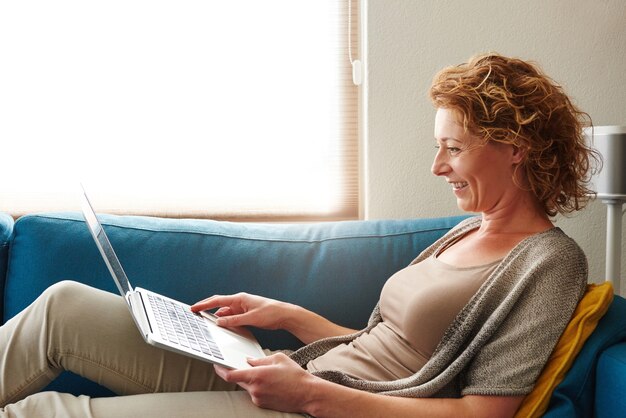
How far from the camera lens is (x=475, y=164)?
1.53 metres

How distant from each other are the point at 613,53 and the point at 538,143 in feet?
3.30

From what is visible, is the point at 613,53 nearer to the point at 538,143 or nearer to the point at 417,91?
the point at 417,91

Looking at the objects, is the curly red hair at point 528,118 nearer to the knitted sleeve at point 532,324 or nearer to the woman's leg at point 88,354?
the knitted sleeve at point 532,324

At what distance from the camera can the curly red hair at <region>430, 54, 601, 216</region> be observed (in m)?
1.48

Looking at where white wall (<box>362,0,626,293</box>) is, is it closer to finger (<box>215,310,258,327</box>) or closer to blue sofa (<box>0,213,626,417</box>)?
blue sofa (<box>0,213,626,417</box>)

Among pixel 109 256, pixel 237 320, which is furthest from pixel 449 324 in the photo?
pixel 109 256

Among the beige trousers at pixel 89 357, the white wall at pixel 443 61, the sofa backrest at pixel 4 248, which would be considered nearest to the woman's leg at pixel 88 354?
the beige trousers at pixel 89 357

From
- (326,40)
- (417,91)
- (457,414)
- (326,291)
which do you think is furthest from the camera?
(326,40)

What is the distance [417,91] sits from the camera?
7.61ft

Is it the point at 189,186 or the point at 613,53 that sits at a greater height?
the point at 613,53

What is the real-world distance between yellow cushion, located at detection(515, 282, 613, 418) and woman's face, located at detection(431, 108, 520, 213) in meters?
0.27

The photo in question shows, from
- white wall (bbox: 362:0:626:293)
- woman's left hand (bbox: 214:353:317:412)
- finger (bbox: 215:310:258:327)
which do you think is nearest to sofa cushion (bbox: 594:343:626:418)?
woman's left hand (bbox: 214:353:317:412)

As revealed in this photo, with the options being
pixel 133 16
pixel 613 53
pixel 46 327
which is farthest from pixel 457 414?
pixel 133 16

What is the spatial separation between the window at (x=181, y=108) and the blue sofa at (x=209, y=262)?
57cm
